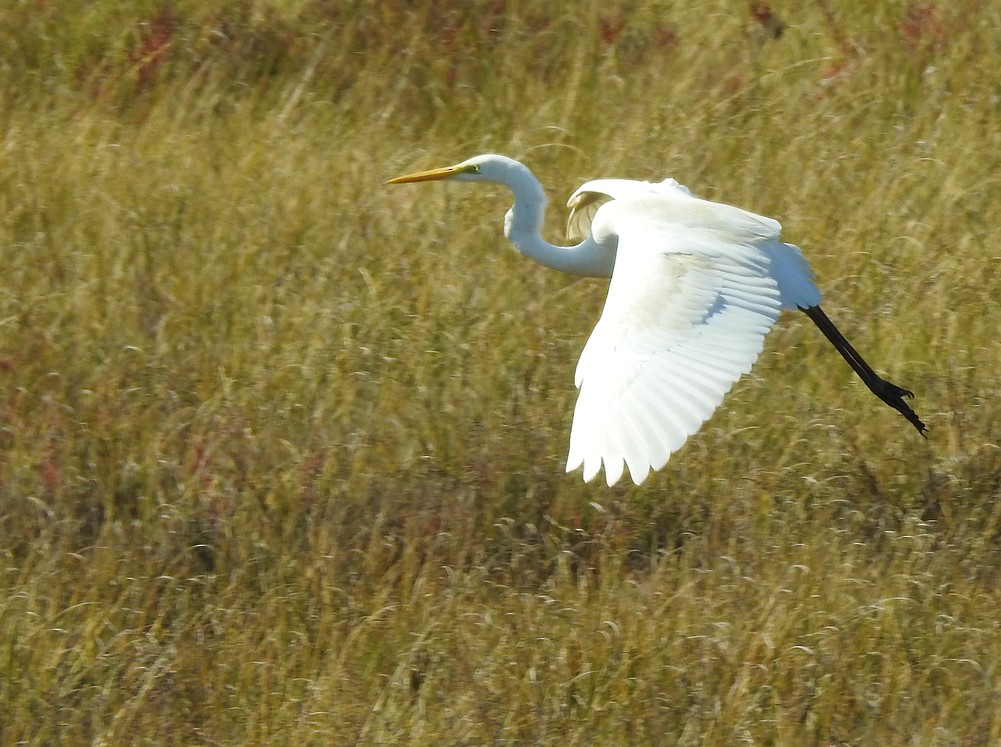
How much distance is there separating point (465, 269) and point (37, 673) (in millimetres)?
2061

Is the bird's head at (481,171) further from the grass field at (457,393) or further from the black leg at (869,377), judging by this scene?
the black leg at (869,377)

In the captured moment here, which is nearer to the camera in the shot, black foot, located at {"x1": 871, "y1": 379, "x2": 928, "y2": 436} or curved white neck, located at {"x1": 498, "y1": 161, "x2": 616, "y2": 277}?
black foot, located at {"x1": 871, "y1": 379, "x2": 928, "y2": 436}

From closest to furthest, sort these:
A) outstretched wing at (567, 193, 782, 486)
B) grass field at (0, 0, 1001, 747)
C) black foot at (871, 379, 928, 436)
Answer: outstretched wing at (567, 193, 782, 486)
grass field at (0, 0, 1001, 747)
black foot at (871, 379, 928, 436)

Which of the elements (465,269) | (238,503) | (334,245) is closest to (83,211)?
(334,245)

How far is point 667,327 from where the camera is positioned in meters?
3.09

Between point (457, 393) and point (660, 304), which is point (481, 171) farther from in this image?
point (660, 304)

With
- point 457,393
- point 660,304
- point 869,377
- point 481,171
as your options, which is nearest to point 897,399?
point 869,377

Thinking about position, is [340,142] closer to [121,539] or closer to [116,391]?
[116,391]

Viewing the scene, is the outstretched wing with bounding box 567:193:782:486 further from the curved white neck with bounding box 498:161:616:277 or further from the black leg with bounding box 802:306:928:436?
the black leg with bounding box 802:306:928:436

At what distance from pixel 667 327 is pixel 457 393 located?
1083 mm

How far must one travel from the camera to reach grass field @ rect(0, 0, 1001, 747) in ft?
9.99

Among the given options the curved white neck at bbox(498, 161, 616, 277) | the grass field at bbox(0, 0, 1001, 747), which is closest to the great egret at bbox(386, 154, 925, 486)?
the curved white neck at bbox(498, 161, 616, 277)

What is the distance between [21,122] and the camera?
554 cm

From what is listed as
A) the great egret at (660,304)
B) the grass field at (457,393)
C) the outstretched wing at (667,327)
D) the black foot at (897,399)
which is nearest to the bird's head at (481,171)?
the great egret at (660,304)
